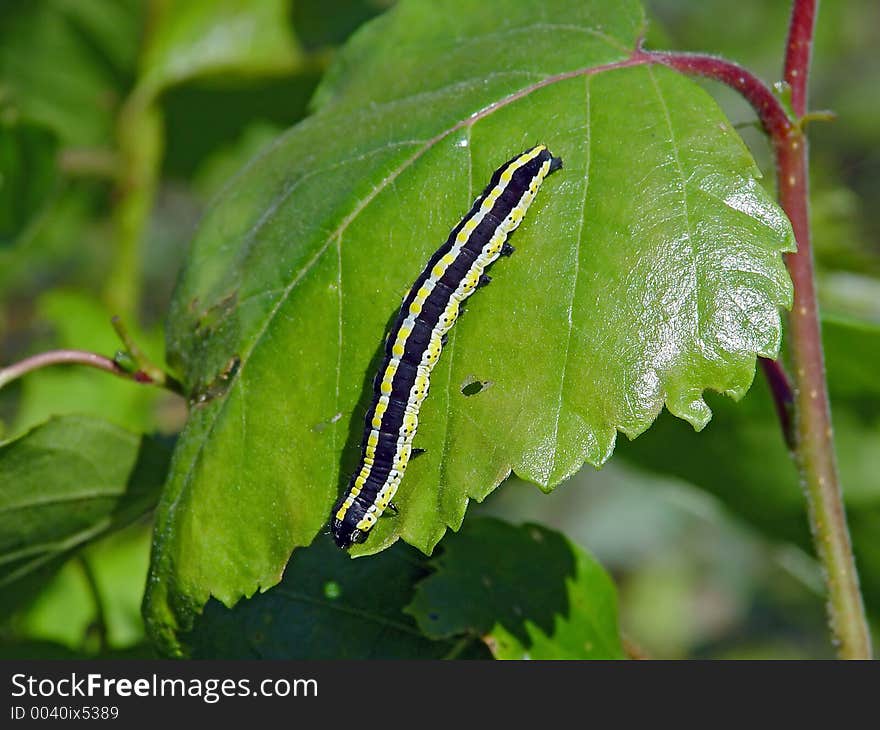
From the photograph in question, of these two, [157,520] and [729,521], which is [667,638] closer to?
[729,521]

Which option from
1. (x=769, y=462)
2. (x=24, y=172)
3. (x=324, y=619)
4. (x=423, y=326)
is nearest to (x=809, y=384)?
(x=423, y=326)

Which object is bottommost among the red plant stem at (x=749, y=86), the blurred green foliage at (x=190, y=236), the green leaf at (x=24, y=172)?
the blurred green foliage at (x=190, y=236)

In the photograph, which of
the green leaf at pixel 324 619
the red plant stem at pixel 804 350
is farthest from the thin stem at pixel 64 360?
the red plant stem at pixel 804 350

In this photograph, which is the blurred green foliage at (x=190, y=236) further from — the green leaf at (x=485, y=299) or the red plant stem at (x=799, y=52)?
the red plant stem at (x=799, y=52)

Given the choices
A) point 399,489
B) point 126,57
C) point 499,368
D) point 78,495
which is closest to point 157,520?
point 78,495

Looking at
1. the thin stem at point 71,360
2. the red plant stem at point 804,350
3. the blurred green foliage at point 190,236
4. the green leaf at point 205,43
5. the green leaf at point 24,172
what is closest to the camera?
the red plant stem at point 804,350

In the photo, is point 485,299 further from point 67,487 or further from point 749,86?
point 67,487
